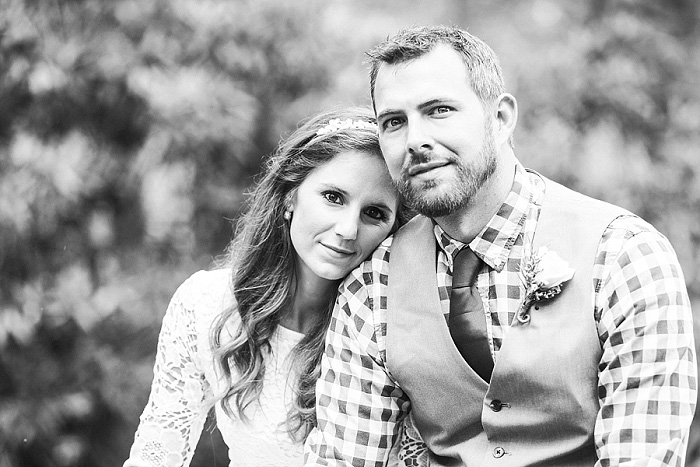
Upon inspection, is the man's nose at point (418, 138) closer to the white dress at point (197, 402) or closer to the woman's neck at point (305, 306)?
the woman's neck at point (305, 306)

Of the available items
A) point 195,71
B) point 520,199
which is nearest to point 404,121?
point 520,199

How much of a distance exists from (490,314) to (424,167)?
41 centimetres

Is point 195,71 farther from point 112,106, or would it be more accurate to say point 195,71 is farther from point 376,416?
point 376,416

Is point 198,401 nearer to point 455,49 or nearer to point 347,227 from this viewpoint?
point 347,227

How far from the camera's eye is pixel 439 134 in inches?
83.4

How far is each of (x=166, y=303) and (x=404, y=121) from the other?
6.31 ft

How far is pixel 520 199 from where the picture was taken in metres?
2.20

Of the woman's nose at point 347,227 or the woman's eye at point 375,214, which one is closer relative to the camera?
the woman's nose at point 347,227

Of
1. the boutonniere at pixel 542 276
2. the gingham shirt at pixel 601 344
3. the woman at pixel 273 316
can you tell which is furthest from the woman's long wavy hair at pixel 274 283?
the boutonniere at pixel 542 276

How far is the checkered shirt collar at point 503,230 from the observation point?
216 centimetres

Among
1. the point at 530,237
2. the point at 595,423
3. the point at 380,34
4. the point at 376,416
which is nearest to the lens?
the point at 595,423

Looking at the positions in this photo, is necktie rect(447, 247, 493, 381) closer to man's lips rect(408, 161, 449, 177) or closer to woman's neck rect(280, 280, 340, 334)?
man's lips rect(408, 161, 449, 177)

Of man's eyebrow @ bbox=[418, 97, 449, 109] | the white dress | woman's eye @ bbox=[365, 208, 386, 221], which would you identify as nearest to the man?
man's eyebrow @ bbox=[418, 97, 449, 109]

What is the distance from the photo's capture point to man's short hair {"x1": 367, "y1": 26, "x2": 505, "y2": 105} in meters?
2.19
